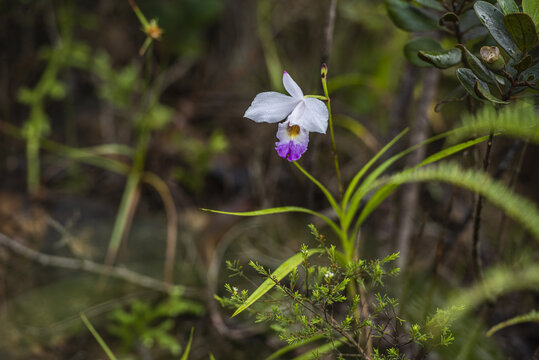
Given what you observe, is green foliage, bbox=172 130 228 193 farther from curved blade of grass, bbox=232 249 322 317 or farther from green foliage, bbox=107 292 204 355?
curved blade of grass, bbox=232 249 322 317

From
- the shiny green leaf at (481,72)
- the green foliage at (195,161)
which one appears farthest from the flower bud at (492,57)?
the green foliage at (195,161)

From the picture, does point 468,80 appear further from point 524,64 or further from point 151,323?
point 151,323

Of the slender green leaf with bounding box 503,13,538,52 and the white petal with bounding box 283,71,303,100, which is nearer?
the slender green leaf with bounding box 503,13,538,52

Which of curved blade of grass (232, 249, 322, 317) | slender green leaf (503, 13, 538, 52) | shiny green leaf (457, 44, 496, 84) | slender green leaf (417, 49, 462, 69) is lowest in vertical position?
curved blade of grass (232, 249, 322, 317)

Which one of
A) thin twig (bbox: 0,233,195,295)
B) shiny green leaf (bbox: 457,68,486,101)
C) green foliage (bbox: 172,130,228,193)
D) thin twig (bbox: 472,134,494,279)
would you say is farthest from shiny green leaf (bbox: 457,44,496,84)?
green foliage (bbox: 172,130,228,193)

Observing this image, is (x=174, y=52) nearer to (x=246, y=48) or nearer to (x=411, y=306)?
(x=246, y=48)

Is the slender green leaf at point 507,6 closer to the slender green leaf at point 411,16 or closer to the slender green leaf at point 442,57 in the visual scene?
the slender green leaf at point 442,57

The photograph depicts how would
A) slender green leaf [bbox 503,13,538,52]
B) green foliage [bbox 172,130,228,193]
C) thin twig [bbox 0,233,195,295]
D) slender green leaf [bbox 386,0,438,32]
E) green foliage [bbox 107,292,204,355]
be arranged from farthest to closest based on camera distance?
1. green foliage [bbox 172,130,228,193]
2. thin twig [bbox 0,233,195,295]
3. green foliage [bbox 107,292,204,355]
4. slender green leaf [bbox 386,0,438,32]
5. slender green leaf [bbox 503,13,538,52]
